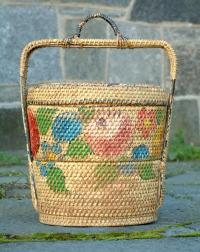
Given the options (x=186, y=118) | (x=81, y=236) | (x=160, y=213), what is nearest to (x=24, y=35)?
(x=186, y=118)

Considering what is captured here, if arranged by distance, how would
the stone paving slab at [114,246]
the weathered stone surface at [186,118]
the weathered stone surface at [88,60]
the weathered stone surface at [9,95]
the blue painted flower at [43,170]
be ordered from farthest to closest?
1. the weathered stone surface at [186,118]
2. the weathered stone surface at [88,60]
3. the weathered stone surface at [9,95]
4. the blue painted flower at [43,170]
5. the stone paving slab at [114,246]

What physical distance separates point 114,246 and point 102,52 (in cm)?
286

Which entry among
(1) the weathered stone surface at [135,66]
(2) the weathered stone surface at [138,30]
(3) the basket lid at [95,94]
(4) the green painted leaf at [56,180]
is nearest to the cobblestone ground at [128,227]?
(4) the green painted leaf at [56,180]

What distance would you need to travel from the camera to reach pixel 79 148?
2.60 meters

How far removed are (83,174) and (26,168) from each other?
68.8 inches

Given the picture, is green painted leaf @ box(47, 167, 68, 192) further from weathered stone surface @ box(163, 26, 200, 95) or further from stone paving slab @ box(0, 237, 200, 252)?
weathered stone surface @ box(163, 26, 200, 95)

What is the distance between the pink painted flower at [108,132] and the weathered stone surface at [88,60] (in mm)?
2364

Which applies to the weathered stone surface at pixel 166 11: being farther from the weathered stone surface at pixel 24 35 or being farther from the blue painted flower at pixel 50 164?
the blue painted flower at pixel 50 164

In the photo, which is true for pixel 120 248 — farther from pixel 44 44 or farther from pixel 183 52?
pixel 183 52

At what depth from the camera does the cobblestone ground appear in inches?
87.9

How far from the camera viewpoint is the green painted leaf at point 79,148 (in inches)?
102

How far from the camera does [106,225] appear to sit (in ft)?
8.63

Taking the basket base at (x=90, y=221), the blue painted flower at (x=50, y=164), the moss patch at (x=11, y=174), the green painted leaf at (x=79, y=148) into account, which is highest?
the green painted leaf at (x=79, y=148)

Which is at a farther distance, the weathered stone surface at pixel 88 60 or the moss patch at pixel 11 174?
the weathered stone surface at pixel 88 60
